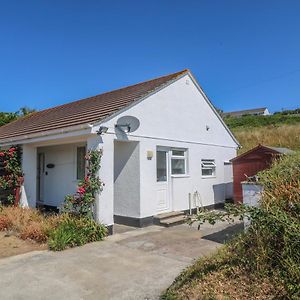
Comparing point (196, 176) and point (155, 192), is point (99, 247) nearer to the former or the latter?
point (155, 192)

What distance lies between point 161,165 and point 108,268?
19.2 ft

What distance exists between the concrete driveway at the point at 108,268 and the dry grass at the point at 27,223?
1.03 meters

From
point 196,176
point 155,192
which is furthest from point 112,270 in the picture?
point 196,176

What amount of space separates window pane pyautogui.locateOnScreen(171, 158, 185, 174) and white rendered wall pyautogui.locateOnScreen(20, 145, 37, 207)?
18.1 feet

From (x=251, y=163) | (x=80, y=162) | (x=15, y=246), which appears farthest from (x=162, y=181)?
(x=15, y=246)

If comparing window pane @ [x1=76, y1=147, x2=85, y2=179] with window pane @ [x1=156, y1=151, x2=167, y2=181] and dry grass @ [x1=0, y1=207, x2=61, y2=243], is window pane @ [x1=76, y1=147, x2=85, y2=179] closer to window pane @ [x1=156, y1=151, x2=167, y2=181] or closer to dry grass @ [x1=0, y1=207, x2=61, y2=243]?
dry grass @ [x1=0, y1=207, x2=61, y2=243]

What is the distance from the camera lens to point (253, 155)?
41.9 ft

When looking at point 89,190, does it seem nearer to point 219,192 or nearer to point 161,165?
point 161,165

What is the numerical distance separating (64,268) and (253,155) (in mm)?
9298

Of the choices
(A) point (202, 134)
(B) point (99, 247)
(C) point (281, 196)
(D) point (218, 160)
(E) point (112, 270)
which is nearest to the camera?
(C) point (281, 196)

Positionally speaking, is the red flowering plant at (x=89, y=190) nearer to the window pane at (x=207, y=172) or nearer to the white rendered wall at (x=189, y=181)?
the white rendered wall at (x=189, y=181)

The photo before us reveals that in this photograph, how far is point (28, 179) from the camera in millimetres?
11852

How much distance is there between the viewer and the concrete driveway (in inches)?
194

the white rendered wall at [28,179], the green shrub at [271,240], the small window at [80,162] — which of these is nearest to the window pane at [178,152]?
the small window at [80,162]
